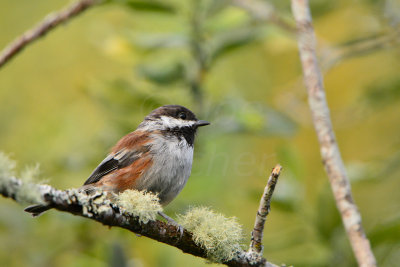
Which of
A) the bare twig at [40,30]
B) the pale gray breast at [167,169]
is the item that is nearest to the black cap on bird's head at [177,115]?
the pale gray breast at [167,169]

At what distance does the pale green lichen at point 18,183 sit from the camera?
4.81ft

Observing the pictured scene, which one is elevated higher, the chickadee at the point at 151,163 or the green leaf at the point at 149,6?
the green leaf at the point at 149,6

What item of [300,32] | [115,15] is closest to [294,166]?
[300,32]

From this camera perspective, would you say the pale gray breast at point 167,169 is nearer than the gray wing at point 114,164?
Yes

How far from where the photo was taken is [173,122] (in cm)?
397

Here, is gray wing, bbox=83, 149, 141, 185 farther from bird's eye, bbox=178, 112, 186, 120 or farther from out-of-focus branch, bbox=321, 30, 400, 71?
out-of-focus branch, bbox=321, 30, 400, 71

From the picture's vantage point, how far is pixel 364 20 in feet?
15.0

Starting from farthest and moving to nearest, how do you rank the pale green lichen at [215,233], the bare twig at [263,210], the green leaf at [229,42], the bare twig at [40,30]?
1. the green leaf at [229,42]
2. the bare twig at [40,30]
3. the pale green lichen at [215,233]
4. the bare twig at [263,210]

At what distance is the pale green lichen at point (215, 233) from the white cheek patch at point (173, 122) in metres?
1.56

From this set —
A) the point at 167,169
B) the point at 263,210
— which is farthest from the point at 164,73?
the point at 263,210

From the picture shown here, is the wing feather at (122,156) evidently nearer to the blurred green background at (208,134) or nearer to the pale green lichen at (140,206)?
the blurred green background at (208,134)

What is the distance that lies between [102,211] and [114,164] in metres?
1.64

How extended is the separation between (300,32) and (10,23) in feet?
17.1

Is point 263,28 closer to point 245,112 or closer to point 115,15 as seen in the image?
point 245,112
